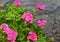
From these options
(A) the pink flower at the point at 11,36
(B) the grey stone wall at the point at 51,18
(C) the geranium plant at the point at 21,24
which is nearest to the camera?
(A) the pink flower at the point at 11,36

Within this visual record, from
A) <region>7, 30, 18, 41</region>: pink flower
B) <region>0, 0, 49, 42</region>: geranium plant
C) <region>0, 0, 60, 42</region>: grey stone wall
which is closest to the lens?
<region>7, 30, 18, 41</region>: pink flower

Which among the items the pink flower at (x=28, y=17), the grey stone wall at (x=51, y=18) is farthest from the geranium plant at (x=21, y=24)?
the grey stone wall at (x=51, y=18)

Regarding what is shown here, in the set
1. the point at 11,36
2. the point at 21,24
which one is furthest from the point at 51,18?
the point at 11,36

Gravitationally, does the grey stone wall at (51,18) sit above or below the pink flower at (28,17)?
below

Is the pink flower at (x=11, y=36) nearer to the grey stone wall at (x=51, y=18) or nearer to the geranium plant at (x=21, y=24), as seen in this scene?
the geranium plant at (x=21, y=24)

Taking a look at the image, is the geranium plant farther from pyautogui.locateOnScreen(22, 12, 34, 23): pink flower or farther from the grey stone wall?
the grey stone wall

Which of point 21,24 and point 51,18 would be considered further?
point 51,18

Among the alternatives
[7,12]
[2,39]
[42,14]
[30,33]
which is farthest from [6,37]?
[42,14]

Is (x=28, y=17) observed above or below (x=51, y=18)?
above

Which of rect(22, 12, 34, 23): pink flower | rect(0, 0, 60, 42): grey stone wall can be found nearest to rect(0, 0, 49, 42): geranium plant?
rect(22, 12, 34, 23): pink flower

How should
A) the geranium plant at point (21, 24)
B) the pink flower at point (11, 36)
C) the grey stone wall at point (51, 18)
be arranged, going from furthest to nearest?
the grey stone wall at point (51, 18) < the geranium plant at point (21, 24) < the pink flower at point (11, 36)

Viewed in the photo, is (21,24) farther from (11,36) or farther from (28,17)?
(11,36)

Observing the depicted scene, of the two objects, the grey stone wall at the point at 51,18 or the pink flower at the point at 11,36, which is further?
the grey stone wall at the point at 51,18

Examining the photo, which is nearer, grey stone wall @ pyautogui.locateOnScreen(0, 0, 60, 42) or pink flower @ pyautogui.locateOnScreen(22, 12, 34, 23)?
pink flower @ pyautogui.locateOnScreen(22, 12, 34, 23)
